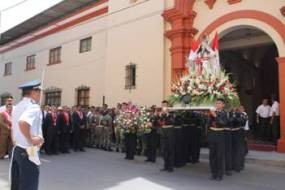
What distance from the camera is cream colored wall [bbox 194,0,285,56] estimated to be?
12727 mm

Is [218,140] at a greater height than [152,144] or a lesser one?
greater

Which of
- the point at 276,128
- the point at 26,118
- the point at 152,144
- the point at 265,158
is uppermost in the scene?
the point at 26,118

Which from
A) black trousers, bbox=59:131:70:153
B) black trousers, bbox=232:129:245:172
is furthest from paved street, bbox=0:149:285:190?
black trousers, bbox=59:131:70:153

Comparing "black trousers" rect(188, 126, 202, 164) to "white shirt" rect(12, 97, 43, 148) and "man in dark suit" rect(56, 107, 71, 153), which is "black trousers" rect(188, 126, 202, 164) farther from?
"white shirt" rect(12, 97, 43, 148)

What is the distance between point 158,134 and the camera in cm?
1173

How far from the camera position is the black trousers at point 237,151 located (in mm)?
9781

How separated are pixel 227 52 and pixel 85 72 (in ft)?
23.6

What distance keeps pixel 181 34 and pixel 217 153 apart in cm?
679

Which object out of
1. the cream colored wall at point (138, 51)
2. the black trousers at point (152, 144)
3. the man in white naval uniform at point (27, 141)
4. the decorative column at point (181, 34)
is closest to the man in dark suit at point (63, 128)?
the cream colored wall at point (138, 51)

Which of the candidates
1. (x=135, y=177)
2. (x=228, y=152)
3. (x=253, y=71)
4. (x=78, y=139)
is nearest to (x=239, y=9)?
(x=228, y=152)

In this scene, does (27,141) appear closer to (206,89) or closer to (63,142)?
(206,89)

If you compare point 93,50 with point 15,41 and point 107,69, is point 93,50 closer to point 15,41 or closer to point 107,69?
point 107,69

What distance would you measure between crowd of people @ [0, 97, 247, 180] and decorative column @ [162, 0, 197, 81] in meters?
2.79

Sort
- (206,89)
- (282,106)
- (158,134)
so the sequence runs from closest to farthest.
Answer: (206,89), (158,134), (282,106)
